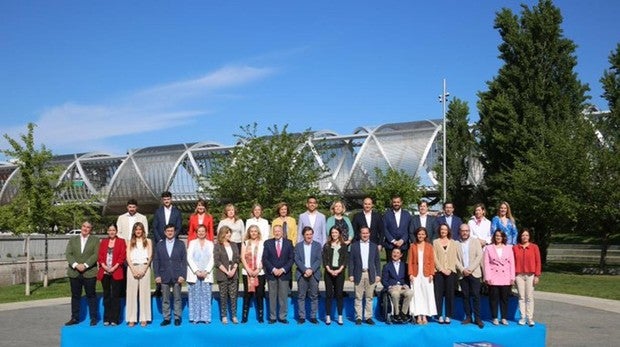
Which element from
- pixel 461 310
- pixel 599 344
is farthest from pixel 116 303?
pixel 599 344

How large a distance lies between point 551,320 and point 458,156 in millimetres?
26357

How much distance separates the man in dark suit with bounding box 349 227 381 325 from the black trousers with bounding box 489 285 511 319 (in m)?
2.07

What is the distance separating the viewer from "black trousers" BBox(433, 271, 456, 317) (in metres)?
11.2

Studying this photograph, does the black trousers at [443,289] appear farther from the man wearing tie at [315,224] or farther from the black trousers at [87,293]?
the black trousers at [87,293]

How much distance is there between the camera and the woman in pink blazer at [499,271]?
36.9ft

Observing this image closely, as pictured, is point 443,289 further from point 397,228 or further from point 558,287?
point 558,287

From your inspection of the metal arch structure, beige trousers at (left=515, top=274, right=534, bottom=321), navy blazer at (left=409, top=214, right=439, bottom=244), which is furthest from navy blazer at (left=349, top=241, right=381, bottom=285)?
the metal arch structure

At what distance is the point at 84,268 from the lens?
11.1 m

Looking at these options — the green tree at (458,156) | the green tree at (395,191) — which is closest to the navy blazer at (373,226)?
the green tree at (395,191)

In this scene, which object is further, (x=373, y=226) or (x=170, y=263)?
(x=373, y=226)

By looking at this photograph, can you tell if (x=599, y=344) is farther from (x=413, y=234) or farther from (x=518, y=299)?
(x=413, y=234)

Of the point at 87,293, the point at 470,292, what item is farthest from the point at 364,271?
the point at 87,293

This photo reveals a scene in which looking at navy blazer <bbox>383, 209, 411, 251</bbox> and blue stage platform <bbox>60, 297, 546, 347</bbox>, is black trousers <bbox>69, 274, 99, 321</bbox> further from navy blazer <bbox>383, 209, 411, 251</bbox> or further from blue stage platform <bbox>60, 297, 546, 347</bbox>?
navy blazer <bbox>383, 209, 411, 251</bbox>

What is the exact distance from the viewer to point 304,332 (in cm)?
1055
